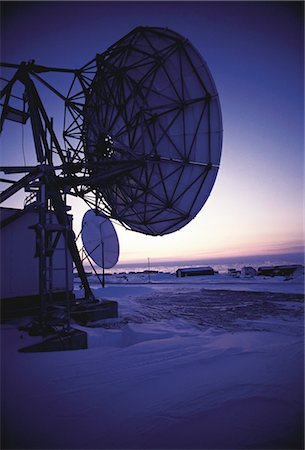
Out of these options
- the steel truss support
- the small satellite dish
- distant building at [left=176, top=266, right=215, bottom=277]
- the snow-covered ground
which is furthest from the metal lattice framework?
distant building at [left=176, top=266, right=215, bottom=277]

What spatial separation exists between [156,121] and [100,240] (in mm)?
13129

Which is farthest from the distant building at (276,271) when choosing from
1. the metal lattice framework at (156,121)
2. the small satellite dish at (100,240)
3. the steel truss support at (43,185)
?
the steel truss support at (43,185)

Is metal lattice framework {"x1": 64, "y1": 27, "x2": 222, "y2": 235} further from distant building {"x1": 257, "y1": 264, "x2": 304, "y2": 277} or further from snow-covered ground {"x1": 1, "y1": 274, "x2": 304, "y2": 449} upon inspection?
distant building {"x1": 257, "y1": 264, "x2": 304, "y2": 277}

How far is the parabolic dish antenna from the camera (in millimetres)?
9828

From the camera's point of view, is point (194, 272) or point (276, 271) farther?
point (194, 272)

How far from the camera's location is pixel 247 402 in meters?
3.91

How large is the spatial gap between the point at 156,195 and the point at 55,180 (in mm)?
4125

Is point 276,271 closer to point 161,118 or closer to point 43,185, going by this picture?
point 161,118

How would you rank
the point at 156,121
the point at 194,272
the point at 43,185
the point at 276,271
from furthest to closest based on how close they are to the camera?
the point at 194,272 → the point at 276,271 → the point at 156,121 → the point at 43,185

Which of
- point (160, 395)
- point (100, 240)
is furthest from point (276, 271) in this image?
point (160, 395)

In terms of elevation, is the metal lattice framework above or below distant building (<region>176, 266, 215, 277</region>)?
above

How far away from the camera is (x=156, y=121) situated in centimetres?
1047

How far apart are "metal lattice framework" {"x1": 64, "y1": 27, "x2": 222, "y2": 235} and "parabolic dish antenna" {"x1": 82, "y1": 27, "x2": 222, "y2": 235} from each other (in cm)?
3

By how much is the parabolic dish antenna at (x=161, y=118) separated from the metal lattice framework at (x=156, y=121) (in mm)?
31
